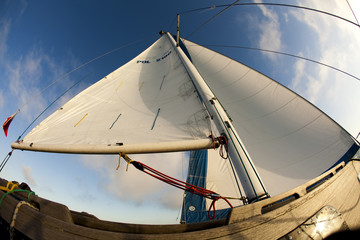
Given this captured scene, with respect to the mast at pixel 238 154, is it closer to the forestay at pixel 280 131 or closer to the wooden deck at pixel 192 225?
the wooden deck at pixel 192 225

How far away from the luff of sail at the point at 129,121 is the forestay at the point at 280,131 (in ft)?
7.27

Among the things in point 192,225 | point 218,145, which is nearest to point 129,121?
point 218,145

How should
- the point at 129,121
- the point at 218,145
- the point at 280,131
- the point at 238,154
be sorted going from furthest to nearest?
the point at 280,131 → the point at 129,121 → the point at 218,145 → the point at 238,154

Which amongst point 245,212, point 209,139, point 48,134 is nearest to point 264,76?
point 209,139

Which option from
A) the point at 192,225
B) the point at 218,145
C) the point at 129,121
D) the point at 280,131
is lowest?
the point at 192,225

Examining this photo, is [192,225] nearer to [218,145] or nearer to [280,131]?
[218,145]

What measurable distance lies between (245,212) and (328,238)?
39.3 inches

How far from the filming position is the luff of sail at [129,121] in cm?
229

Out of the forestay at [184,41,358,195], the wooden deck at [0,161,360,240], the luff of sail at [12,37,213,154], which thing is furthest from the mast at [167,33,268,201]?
the forestay at [184,41,358,195]

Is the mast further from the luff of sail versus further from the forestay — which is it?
the forestay

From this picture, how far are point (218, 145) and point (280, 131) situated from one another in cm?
273

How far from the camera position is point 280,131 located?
3709mm

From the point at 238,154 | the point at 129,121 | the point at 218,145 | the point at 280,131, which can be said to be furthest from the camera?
the point at 280,131

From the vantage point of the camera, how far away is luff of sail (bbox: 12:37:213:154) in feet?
7.53
